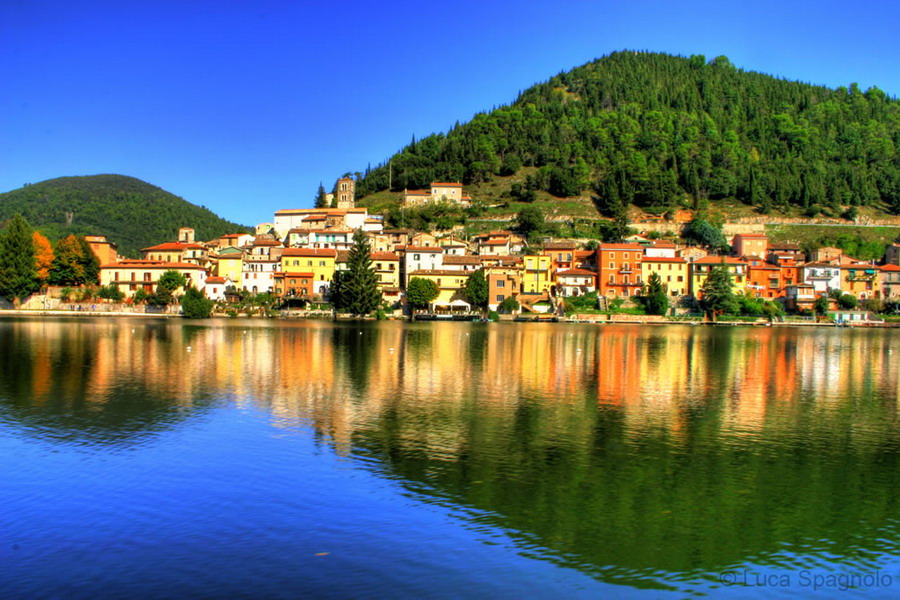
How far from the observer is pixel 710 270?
7262 centimetres

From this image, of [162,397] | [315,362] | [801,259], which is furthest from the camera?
[801,259]

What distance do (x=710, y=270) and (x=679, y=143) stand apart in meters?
57.5

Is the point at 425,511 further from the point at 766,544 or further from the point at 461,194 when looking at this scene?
the point at 461,194

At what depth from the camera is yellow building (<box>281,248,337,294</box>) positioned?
73250mm

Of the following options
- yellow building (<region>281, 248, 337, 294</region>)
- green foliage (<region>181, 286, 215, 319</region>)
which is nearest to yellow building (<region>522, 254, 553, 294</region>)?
yellow building (<region>281, 248, 337, 294</region>)

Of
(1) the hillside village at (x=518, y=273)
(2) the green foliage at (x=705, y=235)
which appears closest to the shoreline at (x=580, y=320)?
(1) the hillside village at (x=518, y=273)

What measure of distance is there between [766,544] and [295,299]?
65.4 metres

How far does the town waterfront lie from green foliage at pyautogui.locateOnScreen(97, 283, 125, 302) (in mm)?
50490

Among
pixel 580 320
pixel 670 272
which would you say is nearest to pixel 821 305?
pixel 670 272

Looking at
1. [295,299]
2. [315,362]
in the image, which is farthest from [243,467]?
[295,299]

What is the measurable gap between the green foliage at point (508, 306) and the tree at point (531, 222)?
2006 centimetres

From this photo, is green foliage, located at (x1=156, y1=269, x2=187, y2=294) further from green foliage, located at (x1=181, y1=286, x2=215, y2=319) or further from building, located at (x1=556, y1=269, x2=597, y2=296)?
building, located at (x1=556, y1=269, x2=597, y2=296)

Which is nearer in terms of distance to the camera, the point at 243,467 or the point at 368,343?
the point at 243,467

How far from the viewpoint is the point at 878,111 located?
152 metres
